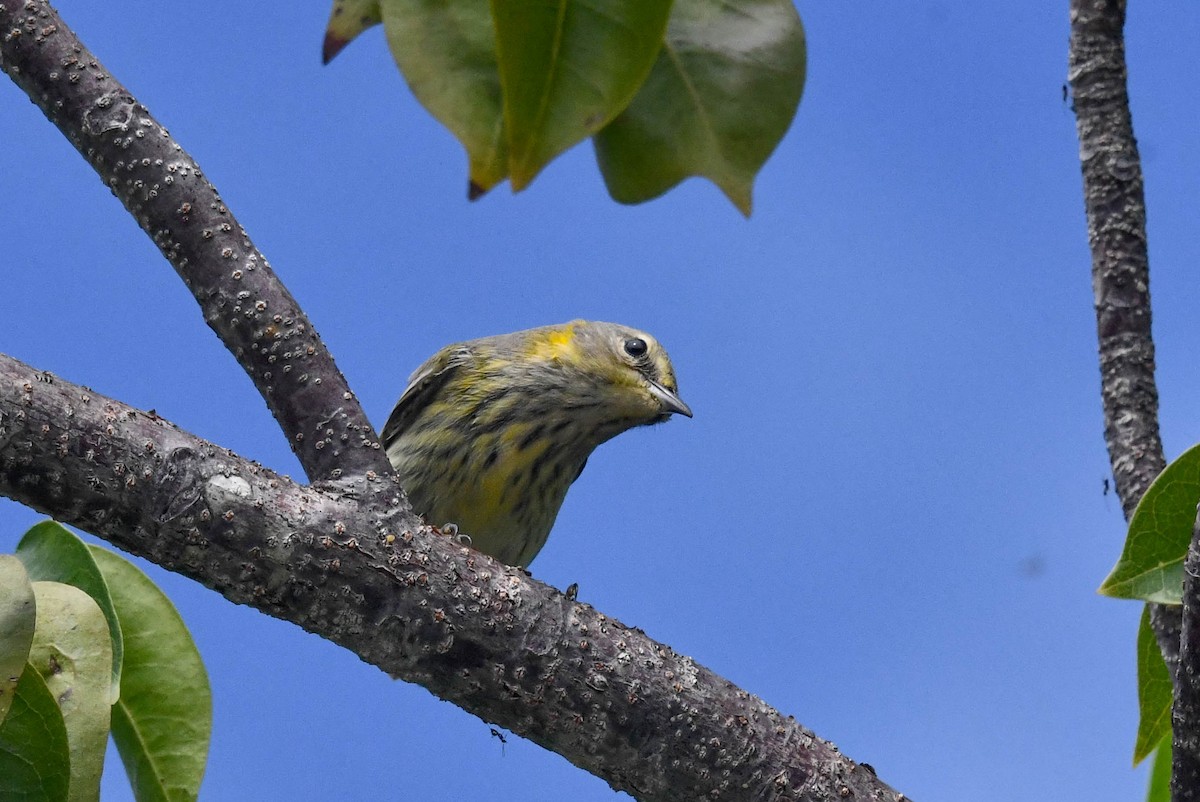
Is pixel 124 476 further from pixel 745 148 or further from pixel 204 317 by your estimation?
pixel 745 148

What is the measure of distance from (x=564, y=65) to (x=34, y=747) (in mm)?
1435

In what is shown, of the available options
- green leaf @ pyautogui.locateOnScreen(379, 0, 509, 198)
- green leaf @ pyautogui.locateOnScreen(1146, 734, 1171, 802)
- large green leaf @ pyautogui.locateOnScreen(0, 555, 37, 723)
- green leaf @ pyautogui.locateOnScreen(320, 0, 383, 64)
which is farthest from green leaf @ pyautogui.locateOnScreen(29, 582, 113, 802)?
green leaf @ pyautogui.locateOnScreen(1146, 734, 1171, 802)

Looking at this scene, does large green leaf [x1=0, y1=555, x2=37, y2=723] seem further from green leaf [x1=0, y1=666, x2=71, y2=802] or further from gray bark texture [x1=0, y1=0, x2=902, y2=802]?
gray bark texture [x1=0, y1=0, x2=902, y2=802]

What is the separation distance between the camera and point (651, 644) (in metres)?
2.46

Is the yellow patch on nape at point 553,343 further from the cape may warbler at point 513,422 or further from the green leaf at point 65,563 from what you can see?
the green leaf at point 65,563

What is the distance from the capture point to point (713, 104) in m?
1.20

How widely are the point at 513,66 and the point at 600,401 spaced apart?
155 inches

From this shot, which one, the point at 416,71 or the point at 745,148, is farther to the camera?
the point at 745,148

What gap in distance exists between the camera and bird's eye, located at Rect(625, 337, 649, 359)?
5145 mm

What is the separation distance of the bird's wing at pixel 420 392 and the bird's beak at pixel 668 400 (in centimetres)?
73

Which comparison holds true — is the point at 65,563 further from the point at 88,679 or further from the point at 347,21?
the point at 347,21

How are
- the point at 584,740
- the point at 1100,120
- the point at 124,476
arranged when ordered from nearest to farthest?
the point at 124,476
the point at 584,740
the point at 1100,120

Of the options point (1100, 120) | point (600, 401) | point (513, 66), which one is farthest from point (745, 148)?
point (600, 401)

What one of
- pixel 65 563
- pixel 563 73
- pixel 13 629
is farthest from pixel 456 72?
pixel 65 563
